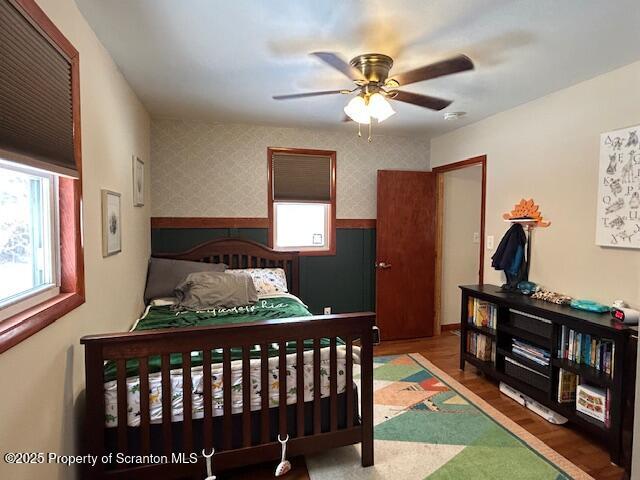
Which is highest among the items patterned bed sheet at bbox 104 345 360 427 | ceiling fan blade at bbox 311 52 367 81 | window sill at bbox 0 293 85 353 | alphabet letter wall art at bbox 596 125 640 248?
ceiling fan blade at bbox 311 52 367 81

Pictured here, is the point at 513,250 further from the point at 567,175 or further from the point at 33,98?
the point at 33,98

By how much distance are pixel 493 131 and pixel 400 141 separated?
116 centimetres

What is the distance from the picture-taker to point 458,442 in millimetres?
2314

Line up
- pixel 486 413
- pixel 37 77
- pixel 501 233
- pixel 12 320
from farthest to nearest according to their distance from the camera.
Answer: pixel 501 233 < pixel 486 413 < pixel 37 77 < pixel 12 320

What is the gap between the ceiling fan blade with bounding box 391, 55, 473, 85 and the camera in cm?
184

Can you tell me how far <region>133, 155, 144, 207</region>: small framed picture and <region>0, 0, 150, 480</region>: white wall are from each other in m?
0.09

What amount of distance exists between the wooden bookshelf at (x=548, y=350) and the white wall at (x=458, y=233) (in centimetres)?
126

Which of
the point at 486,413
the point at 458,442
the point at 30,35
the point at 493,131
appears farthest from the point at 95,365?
the point at 493,131

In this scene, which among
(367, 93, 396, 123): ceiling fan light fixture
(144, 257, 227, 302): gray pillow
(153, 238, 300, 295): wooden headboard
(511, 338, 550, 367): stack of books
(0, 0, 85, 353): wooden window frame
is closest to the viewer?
(0, 0, 85, 353): wooden window frame

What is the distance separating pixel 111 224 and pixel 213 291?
3.40ft

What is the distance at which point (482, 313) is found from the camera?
3264mm

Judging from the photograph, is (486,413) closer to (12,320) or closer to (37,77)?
(12,320)

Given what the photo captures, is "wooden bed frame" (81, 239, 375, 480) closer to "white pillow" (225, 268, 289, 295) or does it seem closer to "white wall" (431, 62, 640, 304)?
"white pillow" (225, 268, 289, 295)

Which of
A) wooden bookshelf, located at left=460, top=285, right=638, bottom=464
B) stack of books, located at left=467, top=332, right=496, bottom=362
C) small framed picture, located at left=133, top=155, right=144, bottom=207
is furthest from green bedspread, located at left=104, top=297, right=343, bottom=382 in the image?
stack of books, located at left=467, top=332, right=496, bottom=362
